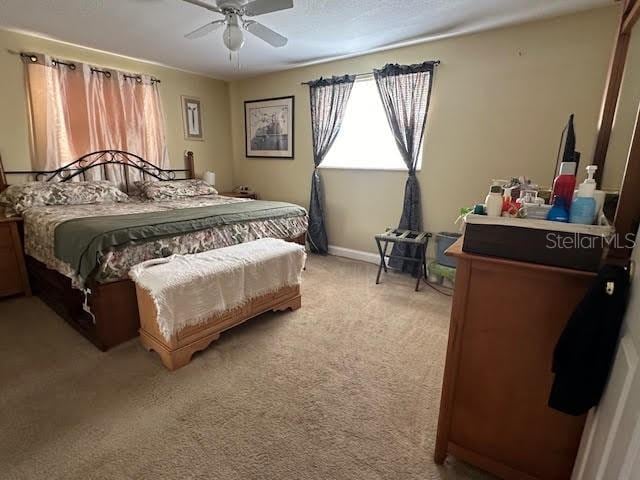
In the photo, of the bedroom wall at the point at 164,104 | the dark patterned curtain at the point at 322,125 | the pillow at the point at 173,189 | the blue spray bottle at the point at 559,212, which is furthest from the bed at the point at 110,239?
the blue spray bottle at the point at 559,212

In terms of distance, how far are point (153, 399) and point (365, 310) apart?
5.43 ft

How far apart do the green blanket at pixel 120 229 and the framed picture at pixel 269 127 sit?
185 centimetres

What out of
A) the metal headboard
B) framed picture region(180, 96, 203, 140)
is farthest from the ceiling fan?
framed picture region(180, 96, 203, 140)

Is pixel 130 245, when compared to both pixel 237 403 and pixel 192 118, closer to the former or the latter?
pixel 237 403

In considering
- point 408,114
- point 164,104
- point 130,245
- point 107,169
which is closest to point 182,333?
point 130,245

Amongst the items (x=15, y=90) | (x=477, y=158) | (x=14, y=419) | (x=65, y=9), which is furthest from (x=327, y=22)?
(x=14, y=419)

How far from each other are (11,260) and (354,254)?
3384 millimetres

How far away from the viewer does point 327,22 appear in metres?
2.76

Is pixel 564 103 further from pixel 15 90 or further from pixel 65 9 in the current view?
pixel 15 90

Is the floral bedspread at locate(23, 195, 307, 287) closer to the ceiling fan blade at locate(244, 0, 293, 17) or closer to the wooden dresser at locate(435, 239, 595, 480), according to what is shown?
the ceiling fan blade at locate(244, 0, 293, 17)

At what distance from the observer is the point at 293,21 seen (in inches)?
108

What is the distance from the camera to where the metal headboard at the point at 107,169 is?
3.38m

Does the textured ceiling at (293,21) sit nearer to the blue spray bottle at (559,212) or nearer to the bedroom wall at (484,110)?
the bedroom wall at (484,110)

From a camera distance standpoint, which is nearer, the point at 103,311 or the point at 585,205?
the point at 585,205
